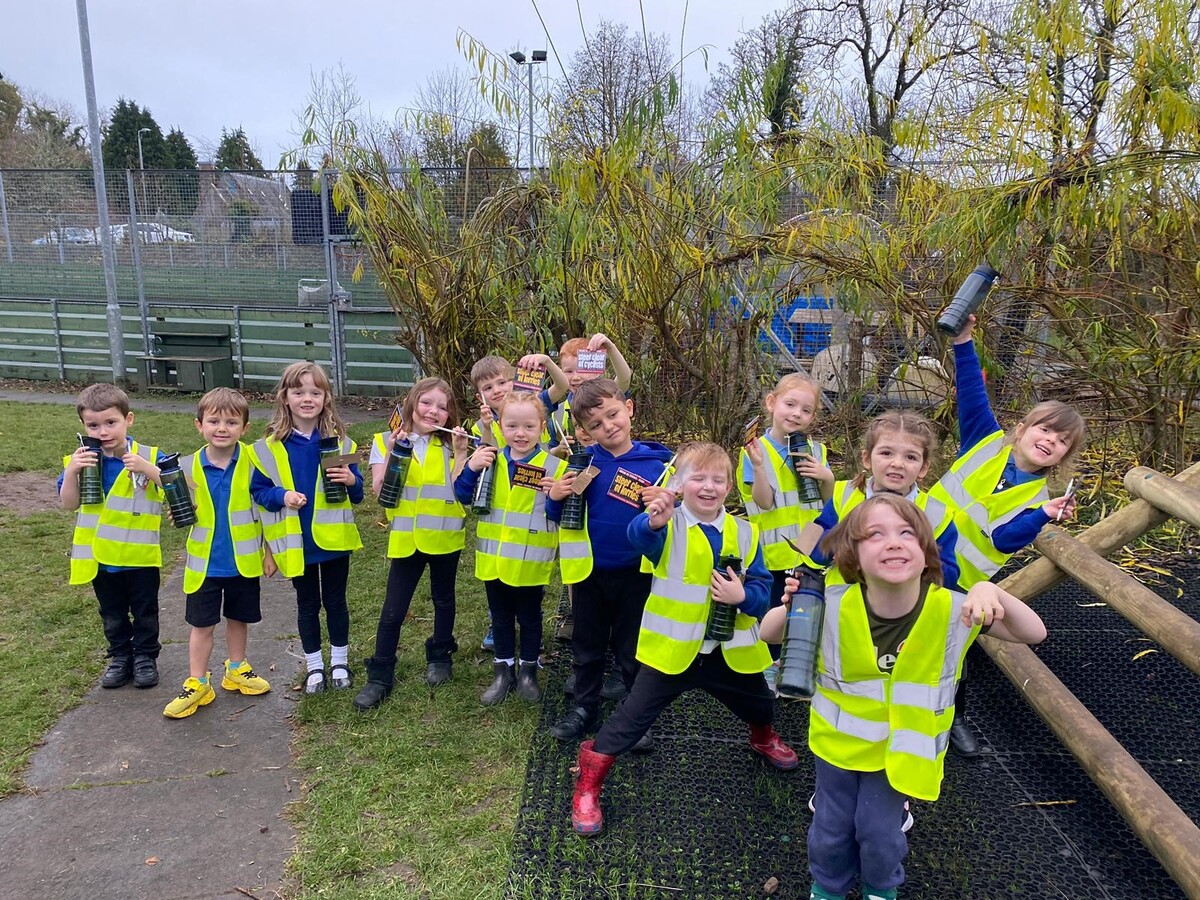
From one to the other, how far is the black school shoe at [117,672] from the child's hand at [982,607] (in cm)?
380

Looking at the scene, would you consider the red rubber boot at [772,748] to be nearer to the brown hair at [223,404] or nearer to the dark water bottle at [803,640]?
the dark water bottle at [803,640]

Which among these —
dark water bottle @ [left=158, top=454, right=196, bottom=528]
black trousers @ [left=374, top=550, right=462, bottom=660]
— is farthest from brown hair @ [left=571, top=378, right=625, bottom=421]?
dark water bottle @ [left=158, top=454, right=196, bottom=528]

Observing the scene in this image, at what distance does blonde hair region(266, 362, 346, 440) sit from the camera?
367 cm

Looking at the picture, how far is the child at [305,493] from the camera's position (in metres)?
3.64

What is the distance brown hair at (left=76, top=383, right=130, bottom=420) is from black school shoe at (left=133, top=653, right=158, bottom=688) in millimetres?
1218

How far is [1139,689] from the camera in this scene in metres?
3.72

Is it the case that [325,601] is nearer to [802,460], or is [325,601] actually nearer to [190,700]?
[190,700]

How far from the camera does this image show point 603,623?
11.0 feet

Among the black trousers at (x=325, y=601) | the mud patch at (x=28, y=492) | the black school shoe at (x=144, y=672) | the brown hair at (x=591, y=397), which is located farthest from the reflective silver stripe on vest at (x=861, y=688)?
the mud patch at (x=28, y=492)

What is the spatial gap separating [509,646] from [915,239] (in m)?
3.49

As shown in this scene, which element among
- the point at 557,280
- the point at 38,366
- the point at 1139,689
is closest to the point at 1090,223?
the point at 1139,689

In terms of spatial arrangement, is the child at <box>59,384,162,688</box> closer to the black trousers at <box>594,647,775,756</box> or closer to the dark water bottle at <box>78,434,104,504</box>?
the dark water bottle at <box>78,434,104,504</box>

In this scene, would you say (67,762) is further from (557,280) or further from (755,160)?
(755,160)

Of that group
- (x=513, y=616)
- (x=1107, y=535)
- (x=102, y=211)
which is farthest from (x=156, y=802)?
(x=102, y=211)
